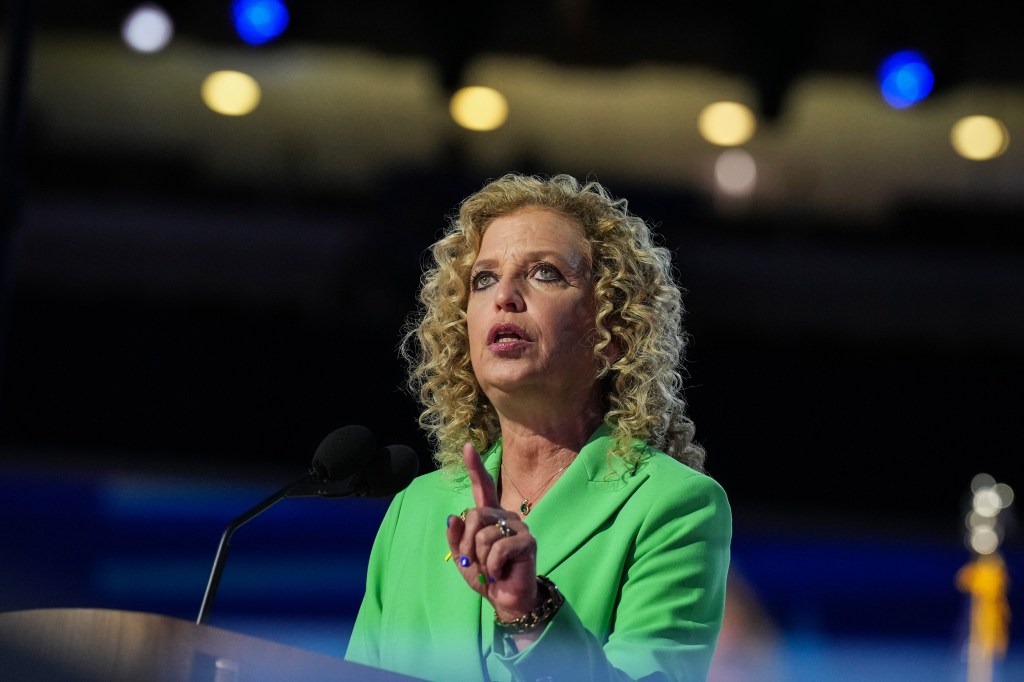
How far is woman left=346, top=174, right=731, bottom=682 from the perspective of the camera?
1567mm

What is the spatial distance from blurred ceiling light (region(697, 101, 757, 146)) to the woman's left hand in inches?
234

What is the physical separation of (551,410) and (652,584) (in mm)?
314

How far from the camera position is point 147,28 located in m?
7.01

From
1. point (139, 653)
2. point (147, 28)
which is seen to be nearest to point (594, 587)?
point (139, 653)

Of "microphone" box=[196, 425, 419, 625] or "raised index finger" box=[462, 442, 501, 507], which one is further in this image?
"microphone" box=[196, 425, 419, 625]

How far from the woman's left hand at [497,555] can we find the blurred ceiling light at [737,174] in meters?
5.82

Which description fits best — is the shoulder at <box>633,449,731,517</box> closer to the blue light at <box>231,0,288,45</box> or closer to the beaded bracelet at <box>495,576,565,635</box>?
the beaded bracelet at <box>495,576,565,635</box>

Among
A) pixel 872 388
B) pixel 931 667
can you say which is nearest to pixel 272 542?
pixel 931 667

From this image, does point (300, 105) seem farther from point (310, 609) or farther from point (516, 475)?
point (516, 475)

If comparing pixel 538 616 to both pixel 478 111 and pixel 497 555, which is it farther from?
pixel 478 111

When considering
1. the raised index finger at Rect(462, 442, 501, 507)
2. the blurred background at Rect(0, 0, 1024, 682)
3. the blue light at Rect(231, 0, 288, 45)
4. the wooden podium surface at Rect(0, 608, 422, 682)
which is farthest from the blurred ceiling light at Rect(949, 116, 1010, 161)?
the wooden podium surface at Rect(0, 608, 422, 682)

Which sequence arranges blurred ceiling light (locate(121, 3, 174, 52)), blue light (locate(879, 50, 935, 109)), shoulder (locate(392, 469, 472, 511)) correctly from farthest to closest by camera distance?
1. blurred ceiling light (locate(121, 3, 174, 52))
2. blue light (locate(879, 50, 935, 109))
3. shoulder (locate(392, 469, 472, 511))

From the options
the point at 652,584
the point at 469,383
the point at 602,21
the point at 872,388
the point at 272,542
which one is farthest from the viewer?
the point at 602,21

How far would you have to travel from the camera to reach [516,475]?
1.86 meters
